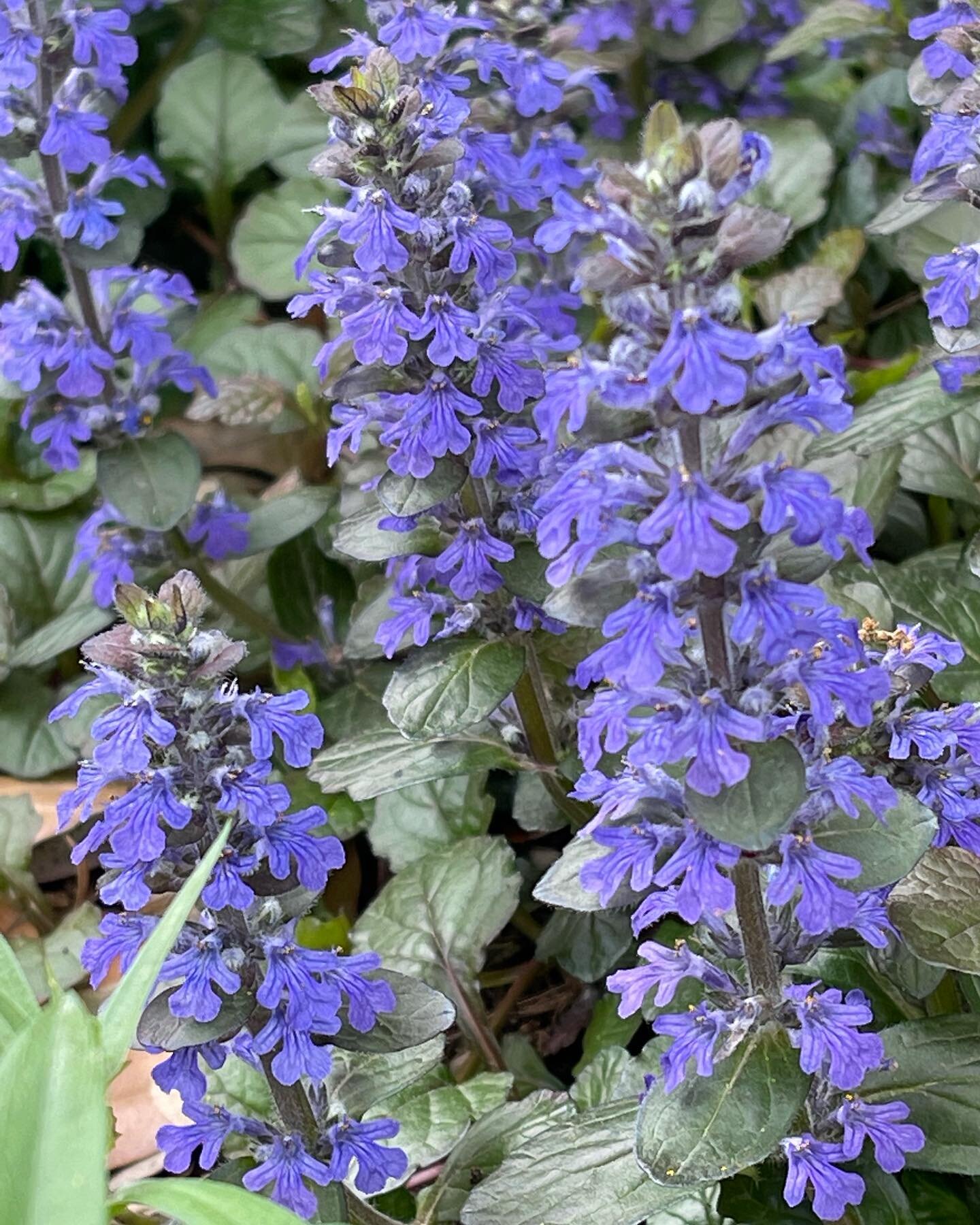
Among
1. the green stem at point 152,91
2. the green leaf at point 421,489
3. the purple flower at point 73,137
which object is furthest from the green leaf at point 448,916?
the green stem at point 152,91

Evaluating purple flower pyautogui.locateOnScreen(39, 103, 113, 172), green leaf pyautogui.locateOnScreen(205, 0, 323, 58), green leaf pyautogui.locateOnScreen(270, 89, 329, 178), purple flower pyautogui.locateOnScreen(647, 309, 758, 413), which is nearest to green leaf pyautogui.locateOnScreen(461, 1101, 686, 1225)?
purple flower pyautogui.locateOnScreen(647, 309, 758, 413)

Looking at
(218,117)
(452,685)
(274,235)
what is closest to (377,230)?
(452,685)

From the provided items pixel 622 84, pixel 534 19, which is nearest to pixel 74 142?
pixel 534 19

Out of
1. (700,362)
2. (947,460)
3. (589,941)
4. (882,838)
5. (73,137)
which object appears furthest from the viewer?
(947,460)

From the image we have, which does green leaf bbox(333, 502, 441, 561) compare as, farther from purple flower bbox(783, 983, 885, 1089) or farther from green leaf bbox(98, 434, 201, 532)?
purple flower bbox(783, 983, 885, 1089)

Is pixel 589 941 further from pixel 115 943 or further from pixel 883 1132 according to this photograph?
pixel 115 943
